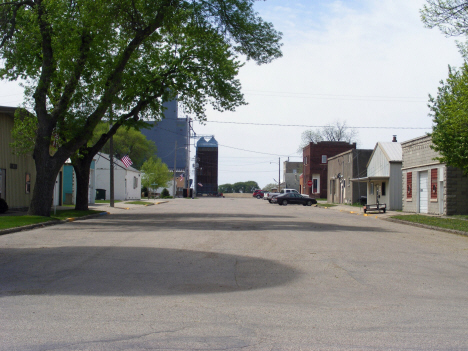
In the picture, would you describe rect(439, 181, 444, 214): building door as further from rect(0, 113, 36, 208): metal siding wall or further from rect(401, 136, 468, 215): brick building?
rect(0, 113, 36, 208): metal siding wall

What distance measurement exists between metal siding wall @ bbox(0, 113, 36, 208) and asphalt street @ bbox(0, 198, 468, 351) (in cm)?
1423

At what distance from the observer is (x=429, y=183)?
30.3m

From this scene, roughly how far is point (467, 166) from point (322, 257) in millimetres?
13240

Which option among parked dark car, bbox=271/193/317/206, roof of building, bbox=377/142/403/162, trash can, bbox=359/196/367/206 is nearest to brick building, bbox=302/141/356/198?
parked dark car, bbox=271/193/317/206

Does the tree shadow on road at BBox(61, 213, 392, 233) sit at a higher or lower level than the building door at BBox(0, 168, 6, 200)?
lower

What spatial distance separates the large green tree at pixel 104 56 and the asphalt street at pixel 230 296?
10272 millimetres

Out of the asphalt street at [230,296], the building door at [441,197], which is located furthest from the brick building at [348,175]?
the asphalt street at [230,296]

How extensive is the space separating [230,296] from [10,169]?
22.9 m

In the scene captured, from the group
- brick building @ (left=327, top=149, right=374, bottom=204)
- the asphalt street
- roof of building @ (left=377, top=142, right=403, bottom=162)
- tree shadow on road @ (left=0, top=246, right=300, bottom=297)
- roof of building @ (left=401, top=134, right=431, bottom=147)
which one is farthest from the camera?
brick building @ (left=327, top=149, right=374, bottom=204)

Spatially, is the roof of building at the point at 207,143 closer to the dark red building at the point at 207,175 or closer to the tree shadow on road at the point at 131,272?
the dark red building at the point at 207,175

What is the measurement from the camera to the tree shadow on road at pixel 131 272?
755 cm

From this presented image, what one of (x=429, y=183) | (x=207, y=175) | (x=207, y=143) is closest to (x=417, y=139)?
(x=429, y=183)

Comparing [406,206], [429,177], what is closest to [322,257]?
[429,177]

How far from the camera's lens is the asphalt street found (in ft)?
16.6
